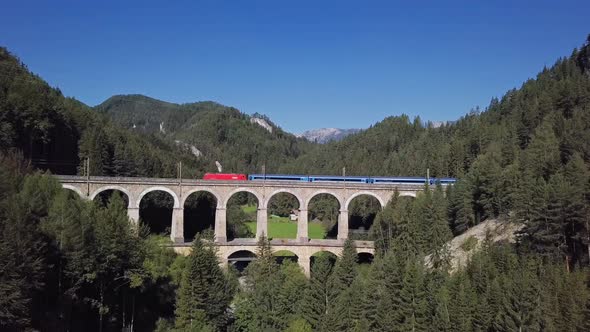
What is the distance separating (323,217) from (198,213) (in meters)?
35.5

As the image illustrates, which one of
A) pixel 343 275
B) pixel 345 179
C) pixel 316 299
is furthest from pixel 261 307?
pixel 345 179

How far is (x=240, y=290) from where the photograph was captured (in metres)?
42.3

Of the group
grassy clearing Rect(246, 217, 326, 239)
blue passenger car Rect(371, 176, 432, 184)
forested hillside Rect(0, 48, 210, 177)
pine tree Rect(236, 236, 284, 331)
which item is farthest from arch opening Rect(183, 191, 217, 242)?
pine tree Rect(236, 236, 284, 331)

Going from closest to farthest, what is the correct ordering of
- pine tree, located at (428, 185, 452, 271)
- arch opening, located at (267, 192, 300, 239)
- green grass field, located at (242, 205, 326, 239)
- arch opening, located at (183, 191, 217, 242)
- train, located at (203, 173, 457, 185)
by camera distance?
pine tree, located at (428, 185, 452, 271)
train, located at (203, 173, 457, 185)
arch opening, located at (183, 191, 217, 242)
green grass field, located at (242, 205, 326, 239)
arch opening, located at (267, 192, 300, 239)

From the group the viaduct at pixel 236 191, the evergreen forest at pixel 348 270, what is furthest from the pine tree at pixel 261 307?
the viaduct at pixel 236 191

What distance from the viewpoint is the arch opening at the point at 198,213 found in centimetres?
7025

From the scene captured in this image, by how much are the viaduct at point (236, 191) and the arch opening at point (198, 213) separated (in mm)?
14255

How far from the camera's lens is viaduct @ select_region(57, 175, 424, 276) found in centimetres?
5212

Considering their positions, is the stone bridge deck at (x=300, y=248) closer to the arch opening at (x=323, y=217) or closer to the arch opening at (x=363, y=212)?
the arch opening at (x=363, y=212)

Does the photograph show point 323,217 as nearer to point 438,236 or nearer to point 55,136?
point 55,136

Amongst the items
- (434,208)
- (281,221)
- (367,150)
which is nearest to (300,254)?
(434,208)

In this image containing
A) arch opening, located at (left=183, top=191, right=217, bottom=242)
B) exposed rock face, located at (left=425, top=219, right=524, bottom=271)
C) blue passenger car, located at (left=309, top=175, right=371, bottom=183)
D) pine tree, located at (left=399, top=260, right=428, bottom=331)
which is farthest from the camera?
arch opening, located at (left=183, top=191, right=217, bottom=242)

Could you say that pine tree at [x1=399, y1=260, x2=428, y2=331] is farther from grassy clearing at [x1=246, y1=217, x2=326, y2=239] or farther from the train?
grassy clearing at [x1=246, y1=217, x2=326, y2=239]

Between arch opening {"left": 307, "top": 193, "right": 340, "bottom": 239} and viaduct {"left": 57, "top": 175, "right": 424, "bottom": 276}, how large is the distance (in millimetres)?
23348
